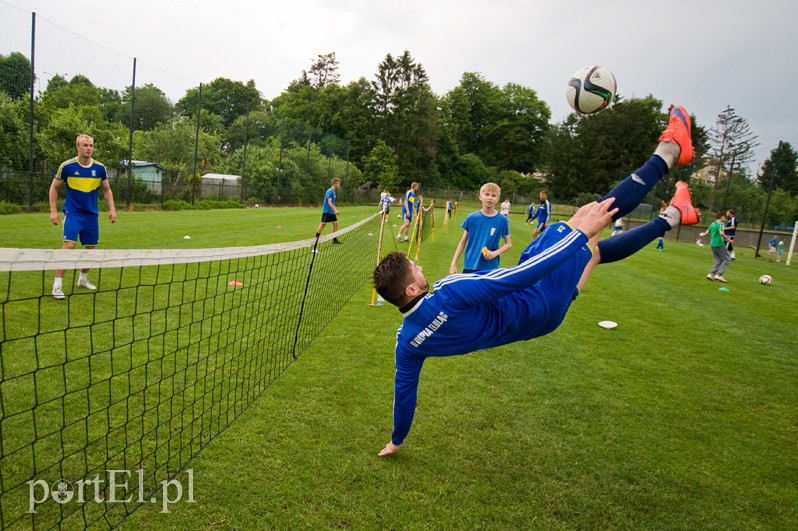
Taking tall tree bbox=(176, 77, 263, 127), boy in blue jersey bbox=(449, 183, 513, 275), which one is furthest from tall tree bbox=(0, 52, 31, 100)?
tall tree bbox=(176, 77, 263, 127)

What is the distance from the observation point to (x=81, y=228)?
6.27 m

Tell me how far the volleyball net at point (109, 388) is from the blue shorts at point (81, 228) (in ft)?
2.92

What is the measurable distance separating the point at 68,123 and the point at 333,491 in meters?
28.1

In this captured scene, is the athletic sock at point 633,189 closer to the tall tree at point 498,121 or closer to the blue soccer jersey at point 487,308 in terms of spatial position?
the blue soccer jersey at point 487,308

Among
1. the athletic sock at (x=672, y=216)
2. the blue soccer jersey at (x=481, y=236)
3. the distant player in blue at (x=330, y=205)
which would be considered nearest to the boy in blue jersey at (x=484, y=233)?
the blue soccer jersey at (x=481, y=236)

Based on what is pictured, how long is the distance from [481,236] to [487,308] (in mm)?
3191

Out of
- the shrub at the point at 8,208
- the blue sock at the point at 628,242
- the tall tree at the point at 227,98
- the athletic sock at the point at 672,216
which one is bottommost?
the shrub at the point at 8,208

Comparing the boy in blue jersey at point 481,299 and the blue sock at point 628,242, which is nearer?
the boy in blue jersey at point 481,299

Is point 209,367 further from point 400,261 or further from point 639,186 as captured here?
point 639,186

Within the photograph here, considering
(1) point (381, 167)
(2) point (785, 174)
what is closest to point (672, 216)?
(2) point (785, 174)

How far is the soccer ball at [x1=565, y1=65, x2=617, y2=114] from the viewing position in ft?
15.9

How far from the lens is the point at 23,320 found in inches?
206

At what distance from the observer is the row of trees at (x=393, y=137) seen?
34.4 metres

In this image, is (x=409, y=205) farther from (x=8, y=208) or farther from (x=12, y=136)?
(x=12, y=136)
